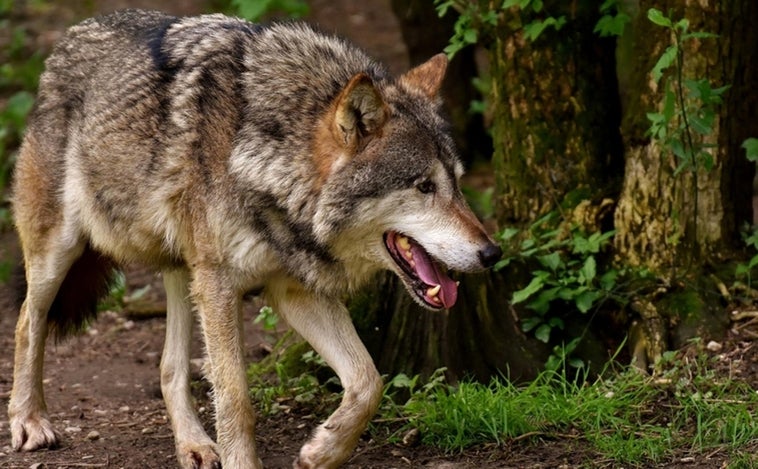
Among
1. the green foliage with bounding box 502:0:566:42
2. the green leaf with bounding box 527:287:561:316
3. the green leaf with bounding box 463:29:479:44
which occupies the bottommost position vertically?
the green leaf with bounding box 527:287:561:316

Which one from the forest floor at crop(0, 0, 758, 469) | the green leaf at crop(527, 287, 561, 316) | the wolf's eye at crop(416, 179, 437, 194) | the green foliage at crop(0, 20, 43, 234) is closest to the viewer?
the wolf's eye at crop(416, 179, 437, 194)

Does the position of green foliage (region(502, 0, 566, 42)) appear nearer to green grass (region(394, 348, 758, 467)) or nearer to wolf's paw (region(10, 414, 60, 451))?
green grass (region(394, 348, 758, 467))

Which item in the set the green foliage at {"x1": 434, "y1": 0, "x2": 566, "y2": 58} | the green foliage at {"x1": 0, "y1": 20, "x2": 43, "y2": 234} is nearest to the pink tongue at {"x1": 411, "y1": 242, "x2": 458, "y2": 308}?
the green foliage at {"x1": 434, "y1": 0, "x2": 566, "y2": 58}

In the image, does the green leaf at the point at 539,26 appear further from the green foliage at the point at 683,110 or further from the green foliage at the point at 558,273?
the green foliage at the point at 558,273

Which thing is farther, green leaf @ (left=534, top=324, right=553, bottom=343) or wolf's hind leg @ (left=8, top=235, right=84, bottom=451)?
green leaf @ (left=534, top=324, right=553, bottom=343)

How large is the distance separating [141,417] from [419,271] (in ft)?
6.86

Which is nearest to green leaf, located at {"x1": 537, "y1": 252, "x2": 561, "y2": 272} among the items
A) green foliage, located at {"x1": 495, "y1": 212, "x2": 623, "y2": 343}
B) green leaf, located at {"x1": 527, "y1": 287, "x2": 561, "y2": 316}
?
green foliage, located at {"x1": 495, "y1": 212, "x2": 623, "y2": 343}

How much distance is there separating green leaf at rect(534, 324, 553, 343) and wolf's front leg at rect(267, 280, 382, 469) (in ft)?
3.90

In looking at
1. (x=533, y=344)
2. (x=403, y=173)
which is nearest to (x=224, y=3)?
(x=533, y=344)

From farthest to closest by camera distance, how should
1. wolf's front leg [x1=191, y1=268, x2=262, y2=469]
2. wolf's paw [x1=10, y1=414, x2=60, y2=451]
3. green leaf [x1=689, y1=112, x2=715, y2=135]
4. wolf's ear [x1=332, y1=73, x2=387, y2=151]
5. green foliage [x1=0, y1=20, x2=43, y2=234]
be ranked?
green foliage [x1=0, y1=20, x2=43, y2=234]
wolf's paw [x1=10, y1=414, x2=60, y2=451]
green leaf [x1=689, y1=112, x2=715, y2=135]
wolf's front leg [x1=191, y1=268, x2=262, y2=469]
wolf's ear [x1=332, y1=73, x2=387, y2=151]

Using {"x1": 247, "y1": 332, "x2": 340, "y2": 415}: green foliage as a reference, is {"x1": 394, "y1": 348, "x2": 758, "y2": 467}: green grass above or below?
above

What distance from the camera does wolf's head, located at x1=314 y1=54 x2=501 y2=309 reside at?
4.32 m

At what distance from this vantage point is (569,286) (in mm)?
5680

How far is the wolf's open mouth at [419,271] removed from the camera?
445cm
